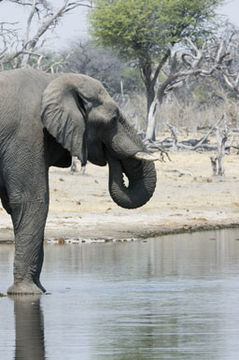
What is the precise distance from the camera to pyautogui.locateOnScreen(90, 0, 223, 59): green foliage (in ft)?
144

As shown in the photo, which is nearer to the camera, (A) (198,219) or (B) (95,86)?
(B) (95,86)

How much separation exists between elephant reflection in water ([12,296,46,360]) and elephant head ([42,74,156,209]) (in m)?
1.25

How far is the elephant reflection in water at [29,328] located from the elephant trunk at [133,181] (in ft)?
3.74

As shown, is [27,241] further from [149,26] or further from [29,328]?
[149,26]

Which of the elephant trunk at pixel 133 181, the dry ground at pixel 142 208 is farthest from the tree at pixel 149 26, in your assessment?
the elephant trunk at pixel 133 181

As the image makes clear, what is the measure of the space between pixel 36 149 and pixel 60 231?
256 inches

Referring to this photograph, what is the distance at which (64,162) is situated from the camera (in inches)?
393

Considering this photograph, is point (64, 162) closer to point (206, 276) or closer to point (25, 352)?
point (206, 276)

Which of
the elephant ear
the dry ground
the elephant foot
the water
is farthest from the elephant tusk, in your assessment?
the dry ground

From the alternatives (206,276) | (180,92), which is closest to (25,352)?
(206,276)

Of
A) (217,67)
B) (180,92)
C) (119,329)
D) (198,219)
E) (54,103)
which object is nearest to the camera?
(119,329)

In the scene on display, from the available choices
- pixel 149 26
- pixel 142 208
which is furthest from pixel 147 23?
pixel 142 208

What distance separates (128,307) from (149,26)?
36.2m

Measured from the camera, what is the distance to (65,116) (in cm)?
940
